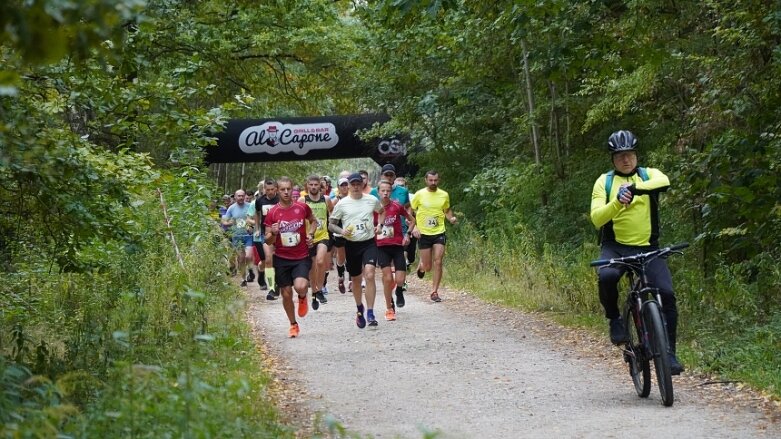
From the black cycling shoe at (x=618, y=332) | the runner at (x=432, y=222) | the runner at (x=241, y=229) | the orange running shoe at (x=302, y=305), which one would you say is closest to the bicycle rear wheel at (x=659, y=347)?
the black cycling shoe at (x=618, y=332)

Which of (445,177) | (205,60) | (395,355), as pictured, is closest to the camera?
(395,355)

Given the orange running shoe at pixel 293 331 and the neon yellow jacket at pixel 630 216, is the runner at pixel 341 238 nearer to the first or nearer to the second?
the orange running shoe at pixel 293 331

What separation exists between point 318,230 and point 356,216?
133 inches

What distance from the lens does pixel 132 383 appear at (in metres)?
5.46

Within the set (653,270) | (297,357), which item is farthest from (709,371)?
(297,357)

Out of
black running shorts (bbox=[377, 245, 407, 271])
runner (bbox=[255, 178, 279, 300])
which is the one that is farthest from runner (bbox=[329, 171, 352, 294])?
black running shorts (bbox=[377, 245, 407, 271])

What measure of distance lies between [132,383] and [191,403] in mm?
300

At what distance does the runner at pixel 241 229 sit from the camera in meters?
21.5

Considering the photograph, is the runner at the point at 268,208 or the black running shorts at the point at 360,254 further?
the runner at the point at 268,208

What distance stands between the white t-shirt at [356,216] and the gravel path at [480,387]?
115 centimetres

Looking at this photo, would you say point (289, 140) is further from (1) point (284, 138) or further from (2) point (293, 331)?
(2) point (293, 331)

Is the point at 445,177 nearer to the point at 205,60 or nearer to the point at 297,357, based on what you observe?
the point at 205,60

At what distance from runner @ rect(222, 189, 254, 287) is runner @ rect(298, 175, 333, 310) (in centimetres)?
384

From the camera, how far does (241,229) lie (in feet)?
71.3
